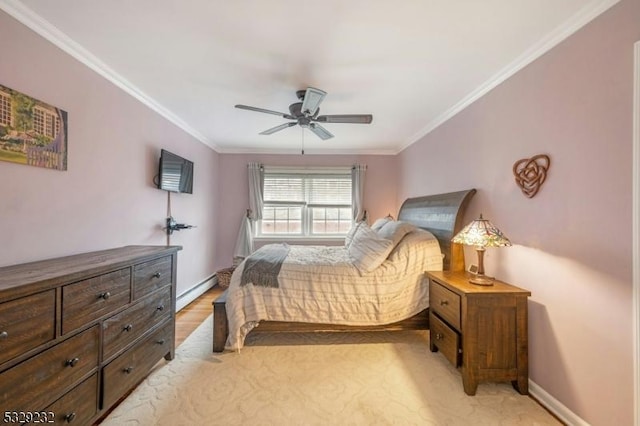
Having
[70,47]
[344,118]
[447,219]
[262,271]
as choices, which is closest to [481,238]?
[447,219]

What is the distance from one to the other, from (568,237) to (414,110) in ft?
6.66

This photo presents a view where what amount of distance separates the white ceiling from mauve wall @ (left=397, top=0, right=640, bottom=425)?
23cm

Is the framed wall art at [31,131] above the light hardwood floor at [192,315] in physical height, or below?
above

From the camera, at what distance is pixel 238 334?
2322 millimetres

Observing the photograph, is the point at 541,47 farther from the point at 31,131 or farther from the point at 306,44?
the point at 31,131

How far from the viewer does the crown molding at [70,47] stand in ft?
4.98

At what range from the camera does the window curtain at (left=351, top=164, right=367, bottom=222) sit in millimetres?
4812

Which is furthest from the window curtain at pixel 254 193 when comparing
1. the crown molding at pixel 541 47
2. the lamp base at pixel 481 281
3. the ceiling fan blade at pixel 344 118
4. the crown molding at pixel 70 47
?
the lamp base at pixel 481 281

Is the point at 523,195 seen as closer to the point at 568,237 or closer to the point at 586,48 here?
the point at 568,237

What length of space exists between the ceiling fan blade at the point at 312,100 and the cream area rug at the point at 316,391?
225 cm

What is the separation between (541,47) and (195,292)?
4613 mm

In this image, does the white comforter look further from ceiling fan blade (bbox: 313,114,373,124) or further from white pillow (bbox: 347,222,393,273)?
ceiling fan blade (bbox: 313,114,373,124)

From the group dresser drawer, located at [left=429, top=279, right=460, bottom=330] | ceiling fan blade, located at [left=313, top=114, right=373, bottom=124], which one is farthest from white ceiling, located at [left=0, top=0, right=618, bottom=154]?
dresser drawer, located at [left=429, top=279, right=460, bottom=330]

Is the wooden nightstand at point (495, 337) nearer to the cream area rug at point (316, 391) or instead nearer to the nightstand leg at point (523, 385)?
the nightstand leg at point (523, 385)
